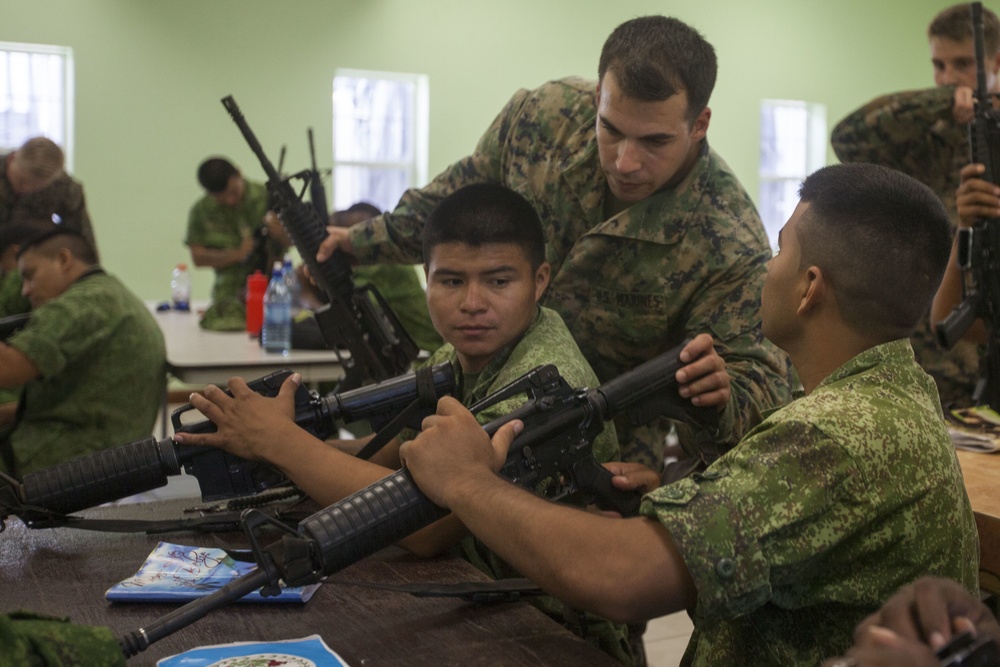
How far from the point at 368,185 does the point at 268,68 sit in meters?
1.33

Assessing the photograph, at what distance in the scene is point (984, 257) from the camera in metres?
2.95

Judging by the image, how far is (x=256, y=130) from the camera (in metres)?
8.75

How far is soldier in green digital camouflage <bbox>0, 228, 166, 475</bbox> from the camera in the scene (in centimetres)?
336

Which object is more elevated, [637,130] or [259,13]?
[259,13]

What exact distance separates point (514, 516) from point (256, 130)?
7.93 metres

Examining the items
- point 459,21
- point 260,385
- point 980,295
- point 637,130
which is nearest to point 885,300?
point 637,130

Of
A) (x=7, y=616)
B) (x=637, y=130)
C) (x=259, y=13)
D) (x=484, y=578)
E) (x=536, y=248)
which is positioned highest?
(x=259, y=13)

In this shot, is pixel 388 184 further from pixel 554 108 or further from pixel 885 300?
pixel 885 300

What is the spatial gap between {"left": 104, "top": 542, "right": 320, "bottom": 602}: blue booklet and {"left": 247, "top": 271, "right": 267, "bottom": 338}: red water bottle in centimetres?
344

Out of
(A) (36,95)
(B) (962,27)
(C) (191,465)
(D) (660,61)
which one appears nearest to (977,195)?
(B) (962,27)

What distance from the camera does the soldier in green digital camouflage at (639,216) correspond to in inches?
85.0

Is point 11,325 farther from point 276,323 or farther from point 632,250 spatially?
point 632,250

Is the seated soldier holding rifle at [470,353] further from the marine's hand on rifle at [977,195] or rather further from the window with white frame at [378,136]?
the window with white frame at [378,136]

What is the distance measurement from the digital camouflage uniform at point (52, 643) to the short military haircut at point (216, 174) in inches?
243
